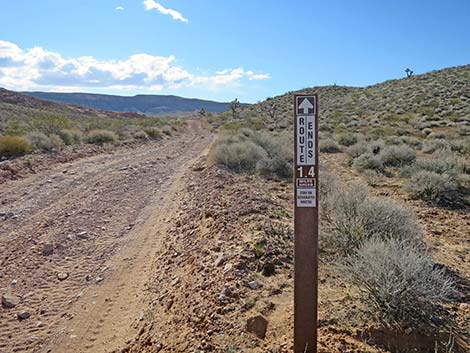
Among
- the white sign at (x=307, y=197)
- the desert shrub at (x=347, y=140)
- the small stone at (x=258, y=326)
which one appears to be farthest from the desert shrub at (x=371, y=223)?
the desert shrub at (x=347, y=140)

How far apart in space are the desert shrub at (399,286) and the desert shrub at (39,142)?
13.8 metres

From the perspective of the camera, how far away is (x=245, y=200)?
24.4 ft

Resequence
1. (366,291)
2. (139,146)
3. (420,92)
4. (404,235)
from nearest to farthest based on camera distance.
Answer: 1. (366,291)
2. (404,235)
3. (139,146)
4. (420,92)

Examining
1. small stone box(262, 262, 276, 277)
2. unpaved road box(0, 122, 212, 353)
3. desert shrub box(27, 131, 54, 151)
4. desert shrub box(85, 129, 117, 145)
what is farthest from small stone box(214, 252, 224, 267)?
desert shrub box(85, 129, 117, 145)

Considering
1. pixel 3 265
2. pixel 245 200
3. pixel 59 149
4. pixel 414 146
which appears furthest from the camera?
pixel 414 146

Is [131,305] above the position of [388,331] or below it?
below

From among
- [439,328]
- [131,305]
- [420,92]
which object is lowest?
[131,305]

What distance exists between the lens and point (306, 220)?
305 cm

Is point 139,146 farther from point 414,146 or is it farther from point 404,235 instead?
point 404,235

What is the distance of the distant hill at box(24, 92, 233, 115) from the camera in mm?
144125

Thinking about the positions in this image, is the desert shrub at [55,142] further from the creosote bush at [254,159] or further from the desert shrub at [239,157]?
the desert shrub at [239,157]

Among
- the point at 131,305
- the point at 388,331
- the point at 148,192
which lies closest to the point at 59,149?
the point at 148,192

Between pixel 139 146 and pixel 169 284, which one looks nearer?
pixel 169 284

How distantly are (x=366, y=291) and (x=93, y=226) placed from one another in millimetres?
5345
